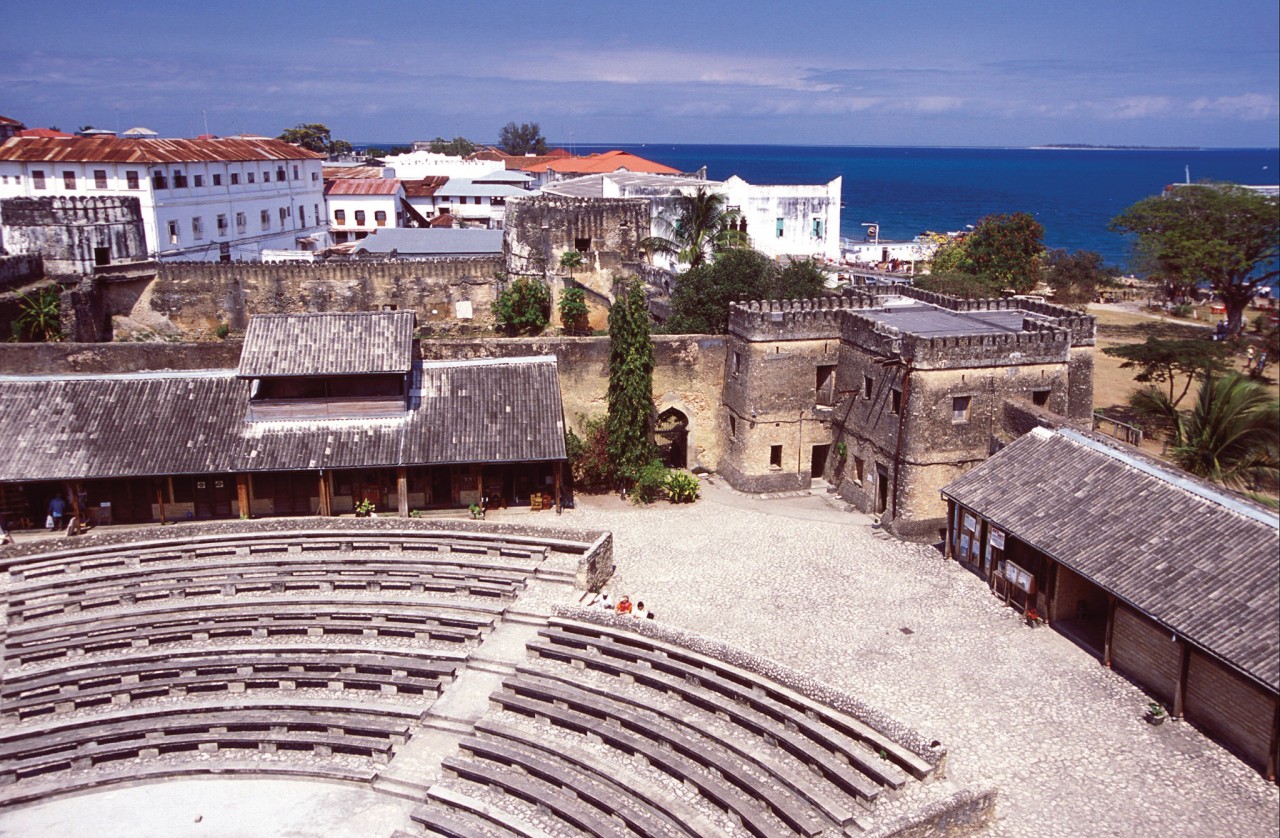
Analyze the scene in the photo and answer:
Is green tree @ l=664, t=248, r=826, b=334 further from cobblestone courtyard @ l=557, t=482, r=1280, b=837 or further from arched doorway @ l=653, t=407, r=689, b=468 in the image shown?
cobblestone courtyard @ l=557, t=482, r=1280, b=837

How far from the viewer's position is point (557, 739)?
1905 centimetres

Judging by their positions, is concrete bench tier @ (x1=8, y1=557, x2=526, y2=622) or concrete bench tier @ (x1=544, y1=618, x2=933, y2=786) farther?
concrete bench tier @ (x1=8, y1=557, x2=526, y2=622)

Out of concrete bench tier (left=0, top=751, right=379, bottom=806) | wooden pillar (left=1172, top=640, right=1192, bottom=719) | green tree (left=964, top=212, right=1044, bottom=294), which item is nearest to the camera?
wooden pillar (left=1172, top=640, right=1192, bottom=719)

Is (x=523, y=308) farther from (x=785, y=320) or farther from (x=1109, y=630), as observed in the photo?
(x=1109, y=630)

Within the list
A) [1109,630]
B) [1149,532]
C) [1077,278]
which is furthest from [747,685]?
[1077,278]

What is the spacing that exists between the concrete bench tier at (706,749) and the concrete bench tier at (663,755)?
83 mm

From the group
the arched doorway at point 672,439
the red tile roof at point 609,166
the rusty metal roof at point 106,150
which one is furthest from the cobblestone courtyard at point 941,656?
the red tile roof at point 609,166

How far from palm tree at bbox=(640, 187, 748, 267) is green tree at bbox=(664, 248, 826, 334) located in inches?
199

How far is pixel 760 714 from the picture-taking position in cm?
1866

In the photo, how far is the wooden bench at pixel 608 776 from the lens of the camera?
54.0ft

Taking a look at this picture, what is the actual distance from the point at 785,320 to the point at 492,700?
16.2 meters

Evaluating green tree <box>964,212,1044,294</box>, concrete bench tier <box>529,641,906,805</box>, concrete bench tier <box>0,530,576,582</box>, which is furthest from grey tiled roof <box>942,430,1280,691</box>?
green tree <box>964,212,1044,294</box>

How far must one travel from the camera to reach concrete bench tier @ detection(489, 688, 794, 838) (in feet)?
53.6

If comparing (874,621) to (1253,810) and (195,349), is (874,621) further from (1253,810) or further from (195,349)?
(195,349)
